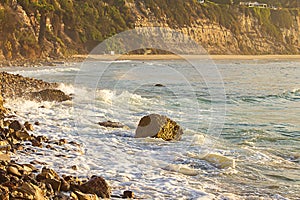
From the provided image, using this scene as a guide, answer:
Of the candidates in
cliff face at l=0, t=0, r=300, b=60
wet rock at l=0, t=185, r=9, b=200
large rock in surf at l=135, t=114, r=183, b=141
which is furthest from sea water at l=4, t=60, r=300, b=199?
cliff face at l=0, t=0, r=300, b=60

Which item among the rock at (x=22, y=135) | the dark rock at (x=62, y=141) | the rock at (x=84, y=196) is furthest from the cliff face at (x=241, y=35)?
the rock at (x=84, y=196)

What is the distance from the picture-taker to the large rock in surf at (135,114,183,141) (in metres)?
10.5

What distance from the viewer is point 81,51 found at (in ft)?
214

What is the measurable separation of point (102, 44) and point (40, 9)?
16703mm

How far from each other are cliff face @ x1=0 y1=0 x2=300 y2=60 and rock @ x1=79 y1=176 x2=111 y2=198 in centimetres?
4236

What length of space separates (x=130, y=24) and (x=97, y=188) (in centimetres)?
7265

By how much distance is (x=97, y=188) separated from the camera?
6.02m

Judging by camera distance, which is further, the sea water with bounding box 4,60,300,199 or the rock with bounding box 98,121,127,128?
the rock with bounding box 98,121,127,128

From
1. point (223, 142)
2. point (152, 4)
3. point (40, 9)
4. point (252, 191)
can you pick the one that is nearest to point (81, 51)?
point (40, 9)

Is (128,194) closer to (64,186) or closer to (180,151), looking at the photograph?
(64,186)

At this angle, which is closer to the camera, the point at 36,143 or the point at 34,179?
the point at 34,179

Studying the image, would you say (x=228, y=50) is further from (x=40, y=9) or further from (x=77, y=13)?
(x=40, y=9)

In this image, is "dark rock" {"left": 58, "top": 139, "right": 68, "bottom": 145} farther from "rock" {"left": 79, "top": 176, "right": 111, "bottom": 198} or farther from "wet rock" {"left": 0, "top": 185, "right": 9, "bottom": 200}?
"wet rock" {"left": 0, "top": 185, "right": 9, "bottom": 200}

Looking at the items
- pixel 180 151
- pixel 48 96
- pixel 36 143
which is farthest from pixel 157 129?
pixel 48 96
